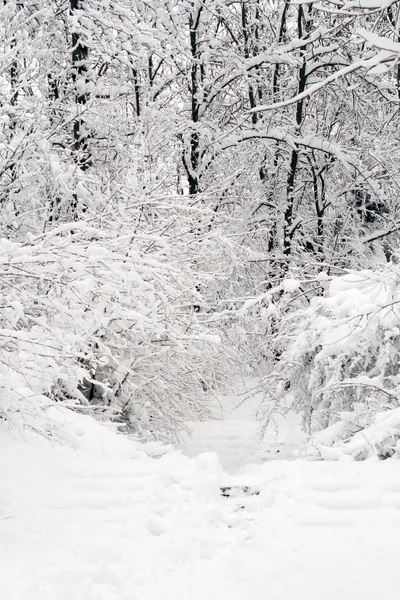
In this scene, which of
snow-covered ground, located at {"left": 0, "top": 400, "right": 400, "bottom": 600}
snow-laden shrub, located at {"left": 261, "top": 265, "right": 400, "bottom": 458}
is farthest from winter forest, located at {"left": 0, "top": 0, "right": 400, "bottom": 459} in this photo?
snow-covered ground, located at {"left": 0, "top": 400, "right": 400, "bottom": 600}

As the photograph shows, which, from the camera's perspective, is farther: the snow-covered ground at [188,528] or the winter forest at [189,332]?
the winter forest at [189,332]

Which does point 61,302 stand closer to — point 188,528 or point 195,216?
point 188,528

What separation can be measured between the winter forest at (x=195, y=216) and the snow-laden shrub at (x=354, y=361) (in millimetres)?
22

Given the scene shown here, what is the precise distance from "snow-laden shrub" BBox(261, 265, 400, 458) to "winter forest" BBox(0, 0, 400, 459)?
2 cm

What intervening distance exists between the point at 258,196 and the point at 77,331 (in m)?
10.1

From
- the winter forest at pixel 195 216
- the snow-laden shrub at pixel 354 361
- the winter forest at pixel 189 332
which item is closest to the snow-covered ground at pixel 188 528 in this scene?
the winter forest at pixel 189 332

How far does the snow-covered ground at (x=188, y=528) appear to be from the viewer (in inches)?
126

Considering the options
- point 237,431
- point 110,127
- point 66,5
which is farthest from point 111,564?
point 66,5

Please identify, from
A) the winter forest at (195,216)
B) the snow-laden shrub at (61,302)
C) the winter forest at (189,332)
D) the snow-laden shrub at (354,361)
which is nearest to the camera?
the winter forest at (189,332)

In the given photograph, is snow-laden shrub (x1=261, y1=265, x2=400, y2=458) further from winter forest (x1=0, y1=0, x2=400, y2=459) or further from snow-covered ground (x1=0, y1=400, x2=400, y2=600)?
snow-covered ground (x1=0, y1=400, x2=400, y2=600)

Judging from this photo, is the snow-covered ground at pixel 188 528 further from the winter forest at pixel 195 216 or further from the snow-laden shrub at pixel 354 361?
the snow-laden shrub at pixel 354 361

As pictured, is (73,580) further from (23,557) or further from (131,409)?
(131,409)

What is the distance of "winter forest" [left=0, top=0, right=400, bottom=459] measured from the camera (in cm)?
485

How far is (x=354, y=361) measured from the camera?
5.90m
